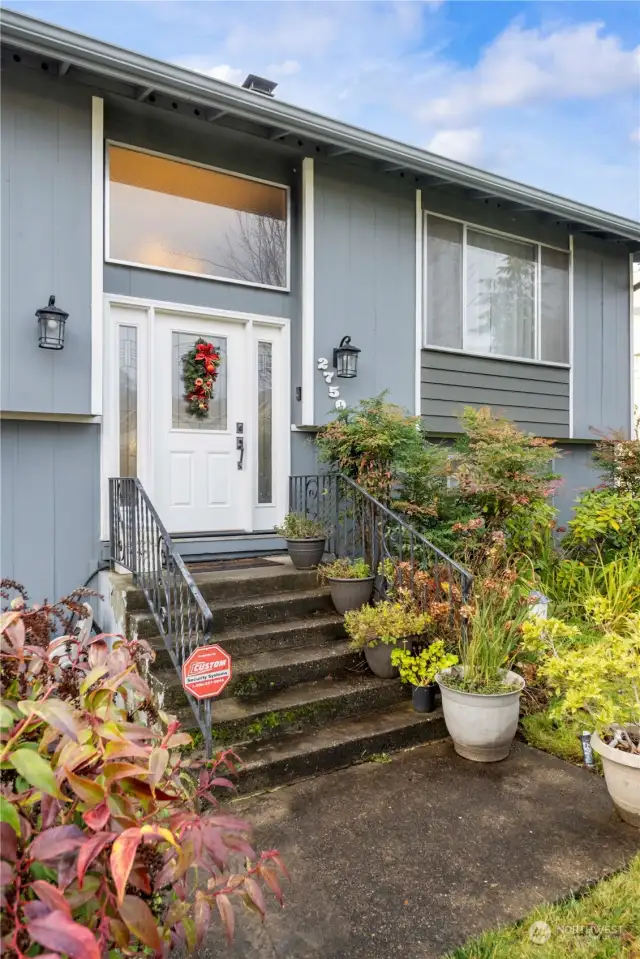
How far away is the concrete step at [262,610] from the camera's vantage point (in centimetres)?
373

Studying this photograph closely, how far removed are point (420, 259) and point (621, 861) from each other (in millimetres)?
5322

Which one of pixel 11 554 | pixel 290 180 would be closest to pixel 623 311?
pixel 290 180

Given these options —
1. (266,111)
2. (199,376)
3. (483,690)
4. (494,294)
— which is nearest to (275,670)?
(483,690)

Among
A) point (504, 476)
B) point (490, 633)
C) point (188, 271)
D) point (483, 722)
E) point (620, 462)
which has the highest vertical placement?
point (188, 271)

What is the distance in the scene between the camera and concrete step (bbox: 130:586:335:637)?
147 inches

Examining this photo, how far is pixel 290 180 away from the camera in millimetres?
5668

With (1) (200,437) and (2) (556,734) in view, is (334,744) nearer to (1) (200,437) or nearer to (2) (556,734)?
(2) (556,734)

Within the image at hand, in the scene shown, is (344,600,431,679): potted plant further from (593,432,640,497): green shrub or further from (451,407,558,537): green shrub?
(593,432,640,497): green shrub

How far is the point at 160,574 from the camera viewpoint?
367cm

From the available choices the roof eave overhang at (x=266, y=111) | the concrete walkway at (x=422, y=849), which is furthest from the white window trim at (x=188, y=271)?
the concrete walkway at (x=422, y=849)

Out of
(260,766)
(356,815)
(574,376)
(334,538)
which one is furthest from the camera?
(574,376)

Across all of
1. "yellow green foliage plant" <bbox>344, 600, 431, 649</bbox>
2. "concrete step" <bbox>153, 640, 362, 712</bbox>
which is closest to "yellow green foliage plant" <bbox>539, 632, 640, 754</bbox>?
"yellow green foliage plant" <bbox>344, 600, 431, 649</bbox>

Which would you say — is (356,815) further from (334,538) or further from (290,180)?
(290,180)

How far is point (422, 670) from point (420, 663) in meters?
0.04
